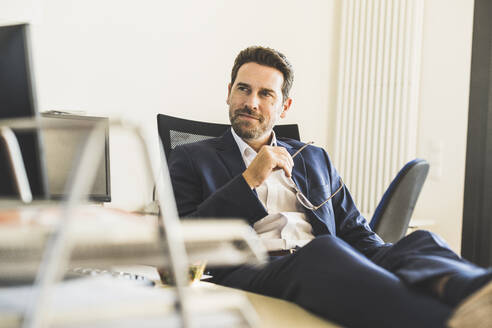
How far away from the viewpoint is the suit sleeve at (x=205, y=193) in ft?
5.29

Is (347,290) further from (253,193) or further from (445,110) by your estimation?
Result: (445,110)

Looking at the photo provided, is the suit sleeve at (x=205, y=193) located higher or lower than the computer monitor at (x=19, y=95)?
lower

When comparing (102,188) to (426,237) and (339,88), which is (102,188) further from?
(339,88)

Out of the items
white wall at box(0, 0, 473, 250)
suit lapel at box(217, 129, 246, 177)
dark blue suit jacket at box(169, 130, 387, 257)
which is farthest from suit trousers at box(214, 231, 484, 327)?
white wall at box(0, 0, 473, 250)

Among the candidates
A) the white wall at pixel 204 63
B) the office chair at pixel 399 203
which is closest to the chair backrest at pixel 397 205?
the office chair at pixel 399 203

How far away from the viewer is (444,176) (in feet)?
11.1

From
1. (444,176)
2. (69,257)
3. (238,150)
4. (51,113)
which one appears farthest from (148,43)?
(69,257)

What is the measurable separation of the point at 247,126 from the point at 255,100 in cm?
11

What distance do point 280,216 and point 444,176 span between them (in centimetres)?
194

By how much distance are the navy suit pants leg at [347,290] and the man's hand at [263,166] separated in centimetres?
34

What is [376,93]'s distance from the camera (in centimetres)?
363

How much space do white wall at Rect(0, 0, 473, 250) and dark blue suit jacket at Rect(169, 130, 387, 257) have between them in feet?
2.32

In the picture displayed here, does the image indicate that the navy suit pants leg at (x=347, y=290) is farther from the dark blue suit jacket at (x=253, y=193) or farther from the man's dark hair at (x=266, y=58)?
the man's dark hair at (x=266, y=58)

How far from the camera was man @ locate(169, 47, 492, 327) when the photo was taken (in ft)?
3.43
